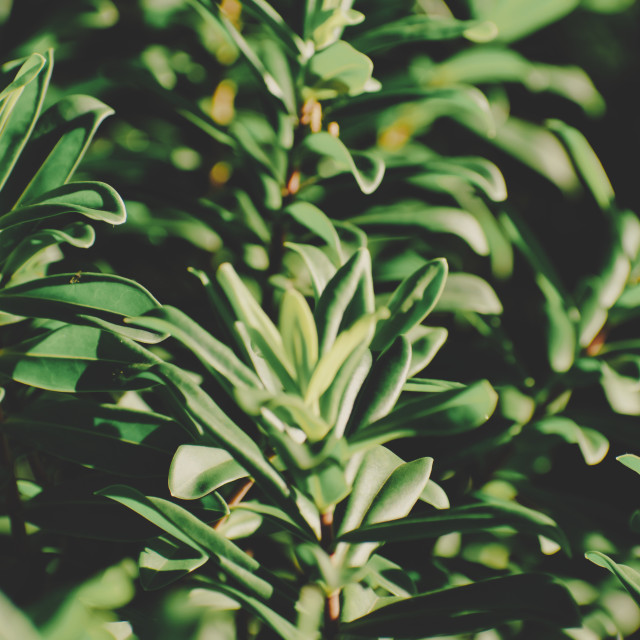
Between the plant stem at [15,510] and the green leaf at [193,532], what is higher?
the green leaf at [193,532]

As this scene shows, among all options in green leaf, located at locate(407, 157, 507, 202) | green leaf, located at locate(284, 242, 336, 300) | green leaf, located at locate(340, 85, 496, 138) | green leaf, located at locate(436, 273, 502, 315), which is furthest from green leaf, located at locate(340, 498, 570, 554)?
green leaf, located at locate(340, 85, 496, 138)

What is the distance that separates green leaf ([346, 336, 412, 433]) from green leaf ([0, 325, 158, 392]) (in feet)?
0.86

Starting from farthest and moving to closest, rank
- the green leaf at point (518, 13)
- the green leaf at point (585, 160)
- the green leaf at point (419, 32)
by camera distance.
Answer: the green leaf at point (518, 13), the green leaf at point (585, 160), the green leaf at point (419, 32)

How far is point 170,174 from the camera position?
112cm

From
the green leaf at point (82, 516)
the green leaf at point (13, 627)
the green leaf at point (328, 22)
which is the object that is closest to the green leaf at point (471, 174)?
the green leaf at point (328, 22)

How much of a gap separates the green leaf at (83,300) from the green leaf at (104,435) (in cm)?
13

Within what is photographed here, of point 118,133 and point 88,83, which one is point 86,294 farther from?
point 118,133

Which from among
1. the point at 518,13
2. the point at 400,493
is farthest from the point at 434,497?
the point at 518,13

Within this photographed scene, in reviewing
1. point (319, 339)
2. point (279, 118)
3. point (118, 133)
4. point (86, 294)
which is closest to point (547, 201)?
point (279, 118)

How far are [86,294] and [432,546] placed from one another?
694mm

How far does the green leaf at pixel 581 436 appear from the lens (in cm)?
77

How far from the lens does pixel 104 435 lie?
2.41 ft

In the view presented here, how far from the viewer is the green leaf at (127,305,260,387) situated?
1.78ft

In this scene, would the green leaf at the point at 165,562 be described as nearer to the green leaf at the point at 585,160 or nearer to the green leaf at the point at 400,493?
the green leaf at the point at 400,493
